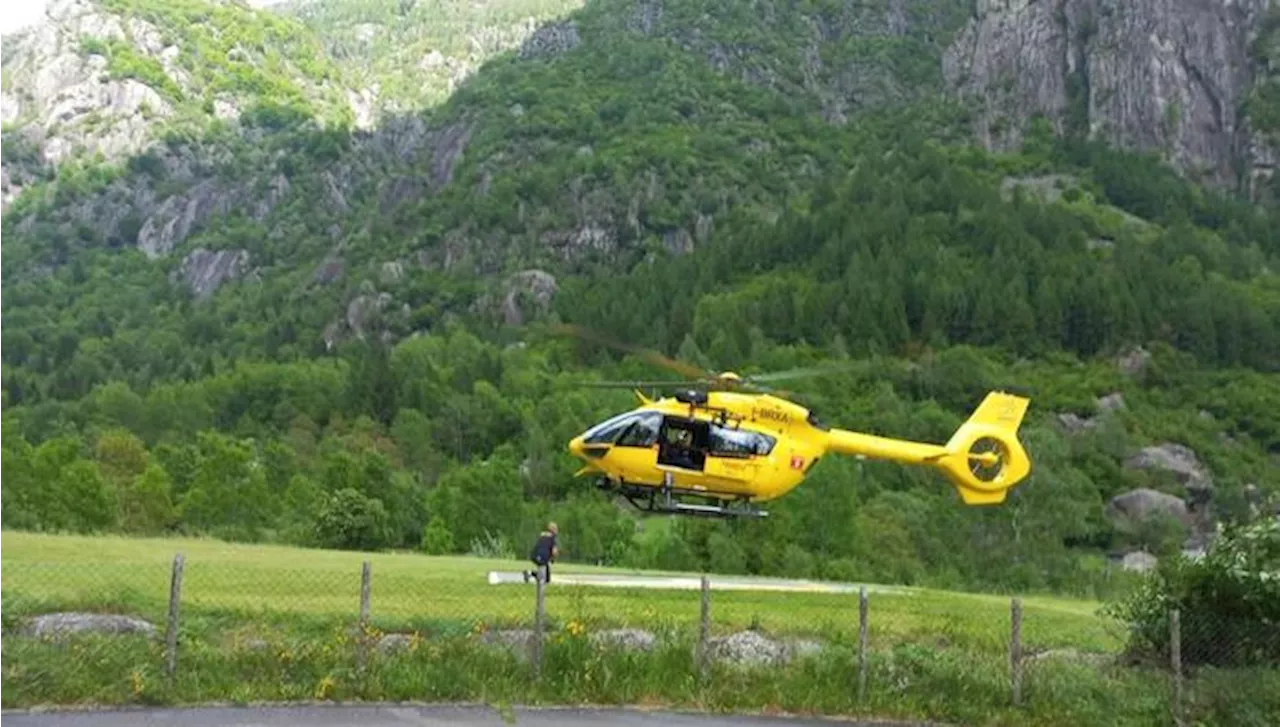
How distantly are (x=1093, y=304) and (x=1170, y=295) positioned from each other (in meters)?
14.5

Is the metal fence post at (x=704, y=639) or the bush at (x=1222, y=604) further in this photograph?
the bush at (x=1222, y=604)

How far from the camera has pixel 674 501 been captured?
24.2 metres

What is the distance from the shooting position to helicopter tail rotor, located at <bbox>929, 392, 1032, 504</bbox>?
25.4 metres

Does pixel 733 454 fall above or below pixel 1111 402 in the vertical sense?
below

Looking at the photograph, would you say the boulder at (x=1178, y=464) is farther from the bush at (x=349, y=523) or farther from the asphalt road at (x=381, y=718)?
the asphalt road at (x=381, y=718)

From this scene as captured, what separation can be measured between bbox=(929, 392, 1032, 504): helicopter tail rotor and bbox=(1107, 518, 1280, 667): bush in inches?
181

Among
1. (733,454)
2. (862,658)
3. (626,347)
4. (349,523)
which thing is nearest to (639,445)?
(733,454)

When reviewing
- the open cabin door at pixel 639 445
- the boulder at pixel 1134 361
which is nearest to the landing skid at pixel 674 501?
the open cabin door at pixel 639 445

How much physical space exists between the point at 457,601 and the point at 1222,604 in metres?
13.5

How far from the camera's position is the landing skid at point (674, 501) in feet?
77.8

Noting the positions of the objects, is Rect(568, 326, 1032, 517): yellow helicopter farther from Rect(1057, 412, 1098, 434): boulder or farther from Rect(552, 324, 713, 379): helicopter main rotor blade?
Rect(1057, 412, 1098, 434): boulder

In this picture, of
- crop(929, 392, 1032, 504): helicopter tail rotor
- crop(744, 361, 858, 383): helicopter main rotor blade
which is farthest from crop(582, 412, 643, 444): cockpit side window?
crop(929, 392, 1032, 504): helicopter tail rotor

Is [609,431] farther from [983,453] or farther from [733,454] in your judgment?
[983,453]

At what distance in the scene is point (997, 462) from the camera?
25781mm
